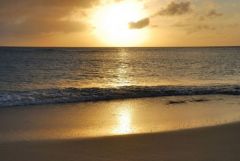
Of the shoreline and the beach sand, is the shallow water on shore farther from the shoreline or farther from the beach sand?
the shoreline

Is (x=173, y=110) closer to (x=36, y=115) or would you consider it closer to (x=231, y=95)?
(x=36, y=115)

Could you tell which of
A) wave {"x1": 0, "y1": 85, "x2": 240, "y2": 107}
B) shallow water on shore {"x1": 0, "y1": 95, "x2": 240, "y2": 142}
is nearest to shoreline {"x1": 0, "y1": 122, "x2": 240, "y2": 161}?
shallow water on shore {"x1": 0, "y1": 95, "x2": 240, "y2": 142}

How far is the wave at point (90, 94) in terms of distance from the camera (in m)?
16.1

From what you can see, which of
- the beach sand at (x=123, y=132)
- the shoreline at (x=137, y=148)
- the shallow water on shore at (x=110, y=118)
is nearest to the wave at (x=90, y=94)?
the shallow water on shore at (x=110, y=118)

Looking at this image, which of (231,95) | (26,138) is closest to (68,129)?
(26,138)

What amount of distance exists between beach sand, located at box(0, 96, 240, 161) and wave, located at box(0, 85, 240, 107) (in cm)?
153

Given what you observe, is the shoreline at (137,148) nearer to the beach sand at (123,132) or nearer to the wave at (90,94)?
the beach sand at (123,132)

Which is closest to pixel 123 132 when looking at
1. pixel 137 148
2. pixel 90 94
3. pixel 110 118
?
pixel 137 148

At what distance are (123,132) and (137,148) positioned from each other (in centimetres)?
156

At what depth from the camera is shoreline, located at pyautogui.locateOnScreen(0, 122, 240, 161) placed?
8.09 metres

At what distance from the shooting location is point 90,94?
18.2 m

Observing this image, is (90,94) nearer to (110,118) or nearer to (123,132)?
(110,118)

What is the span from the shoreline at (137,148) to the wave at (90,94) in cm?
666

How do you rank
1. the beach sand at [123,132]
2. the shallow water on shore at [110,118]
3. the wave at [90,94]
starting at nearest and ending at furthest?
the beach sand at [123,132], the shallow water on shore at [110,118], the wave at [90,94]
